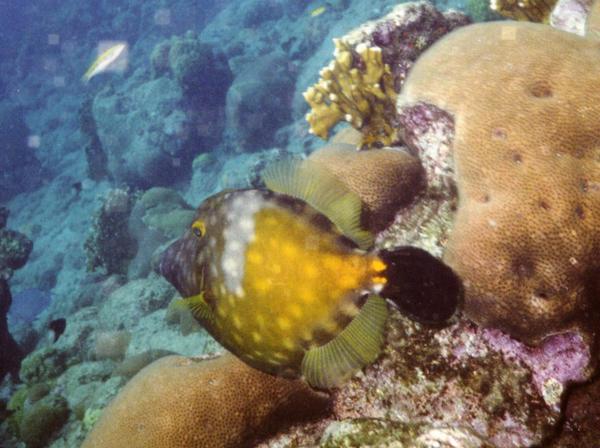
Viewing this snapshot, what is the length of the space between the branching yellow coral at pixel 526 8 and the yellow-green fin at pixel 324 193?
3.74m

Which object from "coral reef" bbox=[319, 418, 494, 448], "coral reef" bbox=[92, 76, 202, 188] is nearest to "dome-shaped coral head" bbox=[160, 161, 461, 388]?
"coral reef" bbox=[319, 418, 494, 448]

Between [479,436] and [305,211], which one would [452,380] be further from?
[305,211]

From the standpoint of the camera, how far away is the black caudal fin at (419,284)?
1662 millimetres

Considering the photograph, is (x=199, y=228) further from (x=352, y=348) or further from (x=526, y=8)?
(x=526, y=8)

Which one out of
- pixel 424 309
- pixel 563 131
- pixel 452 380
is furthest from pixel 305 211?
pixel 563 131

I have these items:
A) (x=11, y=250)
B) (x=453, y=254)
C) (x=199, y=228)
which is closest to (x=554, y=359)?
(x=453, y=254)

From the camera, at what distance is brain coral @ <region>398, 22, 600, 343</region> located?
205cm

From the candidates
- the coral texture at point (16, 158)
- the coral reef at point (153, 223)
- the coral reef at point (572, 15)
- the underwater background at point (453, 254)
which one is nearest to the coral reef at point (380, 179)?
the underwater background at point (453, 254)

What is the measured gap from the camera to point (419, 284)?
170cm

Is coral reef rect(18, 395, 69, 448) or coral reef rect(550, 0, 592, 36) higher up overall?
coral reef rect(550, 0, 592, 36)

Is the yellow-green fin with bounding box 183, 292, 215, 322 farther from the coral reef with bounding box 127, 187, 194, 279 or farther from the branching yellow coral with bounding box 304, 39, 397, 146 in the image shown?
the coral reef with bounding box 127, 187, 194, 279

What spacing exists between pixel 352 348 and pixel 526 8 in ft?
14.0

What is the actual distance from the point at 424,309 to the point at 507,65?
163 cm

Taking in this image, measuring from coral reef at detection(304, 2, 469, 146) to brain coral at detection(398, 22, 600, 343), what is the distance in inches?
54.7
